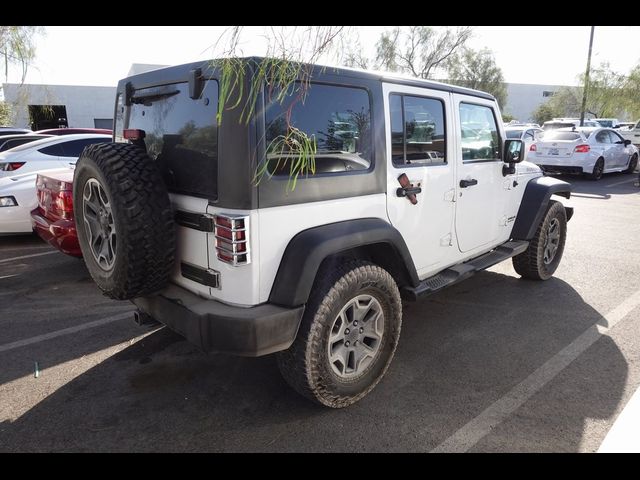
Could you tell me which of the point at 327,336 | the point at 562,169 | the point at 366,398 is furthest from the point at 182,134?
the point at 562,169

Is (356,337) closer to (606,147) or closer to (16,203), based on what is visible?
(16,203)

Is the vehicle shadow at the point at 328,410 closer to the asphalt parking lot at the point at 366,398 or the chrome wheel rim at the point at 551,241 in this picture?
the asphalt parking lot at the point at 366,398

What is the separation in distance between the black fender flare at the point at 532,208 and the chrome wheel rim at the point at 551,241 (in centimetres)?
34

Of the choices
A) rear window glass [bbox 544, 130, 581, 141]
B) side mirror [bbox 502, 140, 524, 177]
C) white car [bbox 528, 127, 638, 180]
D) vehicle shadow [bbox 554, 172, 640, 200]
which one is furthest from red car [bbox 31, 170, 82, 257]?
rear window glass [bbox 544, 130, 581, 141]

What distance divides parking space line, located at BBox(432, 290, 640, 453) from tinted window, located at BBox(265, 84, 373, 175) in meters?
1.63

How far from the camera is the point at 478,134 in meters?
3.91

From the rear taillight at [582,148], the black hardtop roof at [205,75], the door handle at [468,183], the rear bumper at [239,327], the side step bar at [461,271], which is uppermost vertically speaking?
the black hardtop roof at [205,75]

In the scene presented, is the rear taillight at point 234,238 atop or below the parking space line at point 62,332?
atop

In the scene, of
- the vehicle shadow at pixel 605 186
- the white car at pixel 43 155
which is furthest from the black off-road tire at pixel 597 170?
the white car at pixel 43 155

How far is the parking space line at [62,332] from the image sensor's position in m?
3.56

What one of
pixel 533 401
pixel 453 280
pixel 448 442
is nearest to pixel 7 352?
pixel 448 442

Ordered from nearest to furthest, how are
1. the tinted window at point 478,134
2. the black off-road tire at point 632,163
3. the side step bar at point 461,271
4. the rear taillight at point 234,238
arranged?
the rear taillight at point 234,238
the side step bar at point 461,271
the tinted window at point 478,134
the black off-road tire at point 632,163
